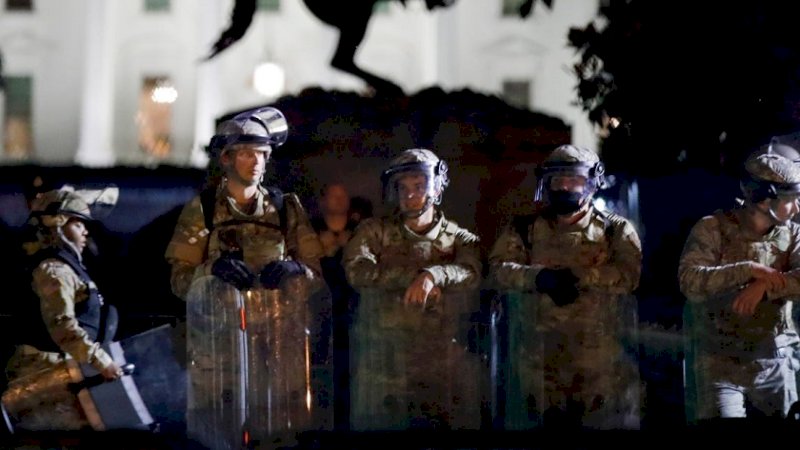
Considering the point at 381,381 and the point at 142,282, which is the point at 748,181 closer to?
the point at 381,381

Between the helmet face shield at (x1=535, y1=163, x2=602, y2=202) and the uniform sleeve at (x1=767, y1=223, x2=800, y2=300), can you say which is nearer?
the uniform sleeve at (x1=767, y1=223, x2=800, y2=300)

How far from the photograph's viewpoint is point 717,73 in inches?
405

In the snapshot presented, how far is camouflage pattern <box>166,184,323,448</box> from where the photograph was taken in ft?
23.6

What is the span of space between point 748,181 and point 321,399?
3322mm

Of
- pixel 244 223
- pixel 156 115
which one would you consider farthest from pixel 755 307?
pixel 156 115

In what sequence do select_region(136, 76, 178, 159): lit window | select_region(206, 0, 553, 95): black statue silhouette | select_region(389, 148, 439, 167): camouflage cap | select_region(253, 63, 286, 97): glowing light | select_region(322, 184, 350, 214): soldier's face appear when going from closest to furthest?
select_region(389, 148, 439, 167): camouflage cap → select_region(322, 184, 350, 214): soldier's face → select_region(206, 0, 553, 95): black statue silhouette → select_region(253, 63, 286, 97): glowing light → select_region(136, 76, 178, 159): lit window

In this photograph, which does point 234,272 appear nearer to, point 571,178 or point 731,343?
point 571,178

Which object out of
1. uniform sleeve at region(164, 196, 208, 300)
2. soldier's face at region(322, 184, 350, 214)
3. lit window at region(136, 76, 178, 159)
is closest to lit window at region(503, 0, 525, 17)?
lit window at region(136, 76, 178, 159)

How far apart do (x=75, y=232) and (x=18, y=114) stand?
5.60 m

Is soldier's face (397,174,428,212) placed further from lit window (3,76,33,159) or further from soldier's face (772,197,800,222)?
lit window (3,76,33,159)

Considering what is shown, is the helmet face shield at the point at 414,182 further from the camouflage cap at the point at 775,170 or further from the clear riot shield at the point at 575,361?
the camouflage cap at the point at 775,170

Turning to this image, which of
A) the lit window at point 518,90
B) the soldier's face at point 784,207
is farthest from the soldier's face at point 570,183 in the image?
the lit window at point 518,90

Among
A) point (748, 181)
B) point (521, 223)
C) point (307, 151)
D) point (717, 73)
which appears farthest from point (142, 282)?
point (717, 73)

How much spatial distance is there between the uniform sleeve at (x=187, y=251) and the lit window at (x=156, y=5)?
7.93 meters
